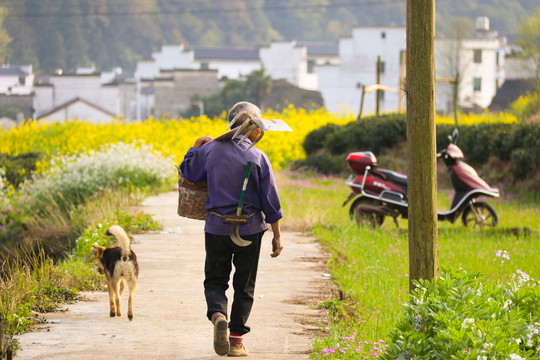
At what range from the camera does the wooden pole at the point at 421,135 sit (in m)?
5.61

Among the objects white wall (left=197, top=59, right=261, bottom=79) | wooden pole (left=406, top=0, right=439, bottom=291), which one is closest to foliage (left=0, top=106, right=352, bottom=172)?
wooden pole (left=406, top=0, right=439, bottom=291)

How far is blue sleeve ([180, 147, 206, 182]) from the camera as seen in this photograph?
6.34 metres

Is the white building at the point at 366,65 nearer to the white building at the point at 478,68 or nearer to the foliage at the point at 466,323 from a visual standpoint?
the white building at the point at 478,68

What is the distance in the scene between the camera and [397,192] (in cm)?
1298

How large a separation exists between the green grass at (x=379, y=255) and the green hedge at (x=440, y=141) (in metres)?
1.23

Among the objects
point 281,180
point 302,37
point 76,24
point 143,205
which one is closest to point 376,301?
point 143,205

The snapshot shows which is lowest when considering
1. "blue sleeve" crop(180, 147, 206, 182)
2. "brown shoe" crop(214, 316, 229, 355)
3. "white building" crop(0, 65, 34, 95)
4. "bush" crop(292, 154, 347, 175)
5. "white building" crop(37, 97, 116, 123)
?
"white building" crop(37, 97, 116, 123)

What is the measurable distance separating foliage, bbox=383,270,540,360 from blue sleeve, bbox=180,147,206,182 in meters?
1.85

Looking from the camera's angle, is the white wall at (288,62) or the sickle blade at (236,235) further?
the white wall at (288,62)

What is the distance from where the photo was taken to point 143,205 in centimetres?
1538

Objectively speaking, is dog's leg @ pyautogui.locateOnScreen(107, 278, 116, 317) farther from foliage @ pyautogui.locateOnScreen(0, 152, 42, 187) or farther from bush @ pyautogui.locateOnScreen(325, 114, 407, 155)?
bush @ pyautogui.locateOnScreen(325, 114, 407, 155)

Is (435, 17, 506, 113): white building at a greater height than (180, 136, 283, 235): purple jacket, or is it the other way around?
(180, 136, 283, 235): purple jacket

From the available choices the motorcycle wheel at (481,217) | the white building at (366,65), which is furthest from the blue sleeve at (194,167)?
the white building at (366,65)

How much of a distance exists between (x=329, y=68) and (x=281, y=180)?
62.3m
